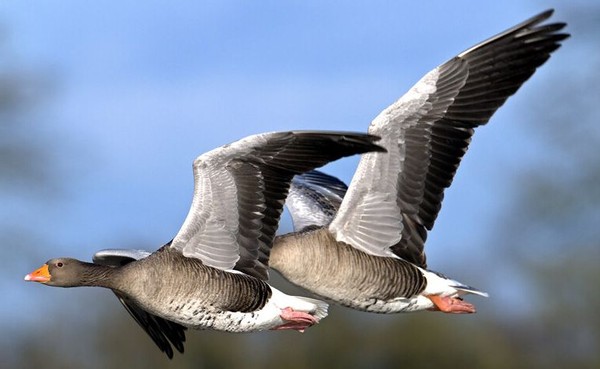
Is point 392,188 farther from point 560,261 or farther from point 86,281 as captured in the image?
point 560,261

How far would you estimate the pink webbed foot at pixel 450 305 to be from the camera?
46.5ft

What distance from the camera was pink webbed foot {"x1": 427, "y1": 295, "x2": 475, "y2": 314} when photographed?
14175mm

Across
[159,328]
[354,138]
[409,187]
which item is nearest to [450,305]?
[409,187]

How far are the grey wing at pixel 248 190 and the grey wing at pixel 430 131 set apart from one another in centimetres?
89

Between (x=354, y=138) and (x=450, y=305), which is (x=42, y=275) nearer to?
(x=354, y=138)

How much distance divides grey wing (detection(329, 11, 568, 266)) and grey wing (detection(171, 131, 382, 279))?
89cm

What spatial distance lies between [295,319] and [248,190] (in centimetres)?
133

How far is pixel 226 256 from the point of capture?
44.0 ft

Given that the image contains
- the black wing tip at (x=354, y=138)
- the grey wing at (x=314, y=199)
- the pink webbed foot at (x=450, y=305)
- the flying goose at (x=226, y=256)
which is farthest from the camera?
the grey wing at (x=314, y=199)

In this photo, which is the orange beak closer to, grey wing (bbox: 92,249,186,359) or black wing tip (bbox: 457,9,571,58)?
grey wing (bbox: 92,249,186,359)

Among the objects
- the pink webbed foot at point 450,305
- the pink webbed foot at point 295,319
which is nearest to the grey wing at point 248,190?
the pink webbed foot at point 295,319

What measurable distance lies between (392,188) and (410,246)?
2.42 feet

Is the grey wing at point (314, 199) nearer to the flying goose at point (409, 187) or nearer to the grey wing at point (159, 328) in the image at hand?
the flying goose at point (409, 187)

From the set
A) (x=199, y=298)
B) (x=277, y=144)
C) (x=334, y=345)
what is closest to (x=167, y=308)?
(x=199, y=298)
